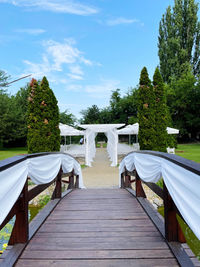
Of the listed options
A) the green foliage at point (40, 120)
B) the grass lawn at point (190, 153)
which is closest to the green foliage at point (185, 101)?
the grass lawn at point (190, 153)

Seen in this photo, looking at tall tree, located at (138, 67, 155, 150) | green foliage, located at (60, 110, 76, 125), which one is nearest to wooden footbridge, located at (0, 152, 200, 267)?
tall tree, located at (138, 67, 155, 150)

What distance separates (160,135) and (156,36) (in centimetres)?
2672

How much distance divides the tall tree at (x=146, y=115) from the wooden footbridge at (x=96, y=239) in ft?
24.7

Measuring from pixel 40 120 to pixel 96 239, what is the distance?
808 centimetres

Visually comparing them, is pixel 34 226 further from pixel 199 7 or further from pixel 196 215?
pixel 199 7

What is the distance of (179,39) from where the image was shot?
28.6 meters

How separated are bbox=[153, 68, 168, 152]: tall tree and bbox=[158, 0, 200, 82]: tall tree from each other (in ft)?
65.3

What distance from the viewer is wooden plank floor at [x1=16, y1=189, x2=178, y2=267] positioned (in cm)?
186

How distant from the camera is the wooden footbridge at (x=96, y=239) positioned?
1.85 metres

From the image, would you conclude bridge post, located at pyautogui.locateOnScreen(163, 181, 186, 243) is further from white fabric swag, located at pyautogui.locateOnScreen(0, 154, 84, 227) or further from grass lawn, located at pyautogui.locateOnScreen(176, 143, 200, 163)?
grass lawn, located at pyautogui.locateOnScreen(176, 143, 200, 163)

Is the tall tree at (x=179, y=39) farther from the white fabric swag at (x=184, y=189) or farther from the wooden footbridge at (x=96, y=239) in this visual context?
the white fabric swag at (x=184, y=189)

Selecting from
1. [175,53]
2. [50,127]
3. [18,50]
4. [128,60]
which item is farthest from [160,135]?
[175,53]

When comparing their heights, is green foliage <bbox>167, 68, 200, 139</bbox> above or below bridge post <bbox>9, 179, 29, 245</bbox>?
above

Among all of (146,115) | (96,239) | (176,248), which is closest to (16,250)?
(96,239)
